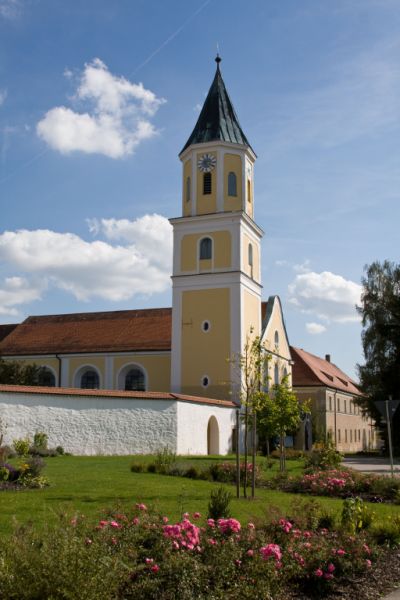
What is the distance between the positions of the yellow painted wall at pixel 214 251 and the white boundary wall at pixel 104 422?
10.0 metres

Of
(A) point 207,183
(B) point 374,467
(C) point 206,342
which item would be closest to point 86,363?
(C) point 206,342

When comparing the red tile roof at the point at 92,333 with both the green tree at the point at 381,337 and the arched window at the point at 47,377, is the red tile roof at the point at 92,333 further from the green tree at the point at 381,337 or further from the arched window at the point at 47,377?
the green tree at the point at 381,337

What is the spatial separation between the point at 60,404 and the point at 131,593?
1962 centimetres

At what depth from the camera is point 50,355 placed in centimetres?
4319

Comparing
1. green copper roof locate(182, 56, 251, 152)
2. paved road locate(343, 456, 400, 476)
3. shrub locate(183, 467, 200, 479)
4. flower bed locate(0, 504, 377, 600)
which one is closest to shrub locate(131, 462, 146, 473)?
shrub locate(183, 467, 200, 479)

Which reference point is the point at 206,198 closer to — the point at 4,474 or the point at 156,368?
the point at 156,368

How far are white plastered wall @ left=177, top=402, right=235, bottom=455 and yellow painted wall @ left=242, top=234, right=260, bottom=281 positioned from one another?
855 centimetres

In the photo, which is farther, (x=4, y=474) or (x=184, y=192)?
(x=184, y=192)

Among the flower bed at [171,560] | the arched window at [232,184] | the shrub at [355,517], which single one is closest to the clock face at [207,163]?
the arched window at [232,184]

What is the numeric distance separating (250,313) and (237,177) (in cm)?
780

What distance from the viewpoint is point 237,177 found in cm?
3788

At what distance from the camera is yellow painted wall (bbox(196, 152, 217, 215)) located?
37750 mm

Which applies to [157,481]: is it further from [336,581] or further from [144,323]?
[144,323]

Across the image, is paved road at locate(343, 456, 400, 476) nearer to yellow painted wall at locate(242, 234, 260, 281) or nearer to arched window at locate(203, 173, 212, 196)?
yellow painted wall at locate(242, 234, 260, 281)
